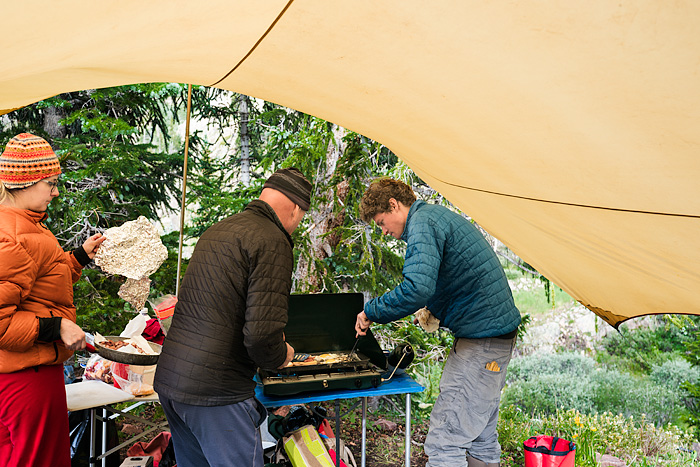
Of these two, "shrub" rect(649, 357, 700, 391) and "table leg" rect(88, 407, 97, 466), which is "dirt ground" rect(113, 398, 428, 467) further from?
"shrub" rect(649, 357, 700, 391)

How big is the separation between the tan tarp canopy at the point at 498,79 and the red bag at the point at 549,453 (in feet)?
5.13

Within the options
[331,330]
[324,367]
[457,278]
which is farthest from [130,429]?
[457,278]

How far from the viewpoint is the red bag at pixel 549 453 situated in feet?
11.5

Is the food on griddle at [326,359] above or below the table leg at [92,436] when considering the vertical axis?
above

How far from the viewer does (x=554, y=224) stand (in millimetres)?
2262

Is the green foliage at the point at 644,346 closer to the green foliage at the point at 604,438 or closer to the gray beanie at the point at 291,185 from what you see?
the green foliage at the point at 604,438

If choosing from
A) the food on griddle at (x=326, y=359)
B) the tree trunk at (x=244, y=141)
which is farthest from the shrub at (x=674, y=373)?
the tree trunk at (x=244, y=141)

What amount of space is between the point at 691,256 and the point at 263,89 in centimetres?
190

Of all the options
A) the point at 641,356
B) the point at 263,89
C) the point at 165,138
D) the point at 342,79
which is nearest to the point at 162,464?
the point at 263,89

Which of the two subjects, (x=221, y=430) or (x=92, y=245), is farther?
(x=92, y=245)

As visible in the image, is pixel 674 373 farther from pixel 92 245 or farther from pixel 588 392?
pixel 92 245

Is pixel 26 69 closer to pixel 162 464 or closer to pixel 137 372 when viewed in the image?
pixel 137 372

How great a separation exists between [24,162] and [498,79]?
1.90 m

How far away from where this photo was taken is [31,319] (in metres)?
2.06
